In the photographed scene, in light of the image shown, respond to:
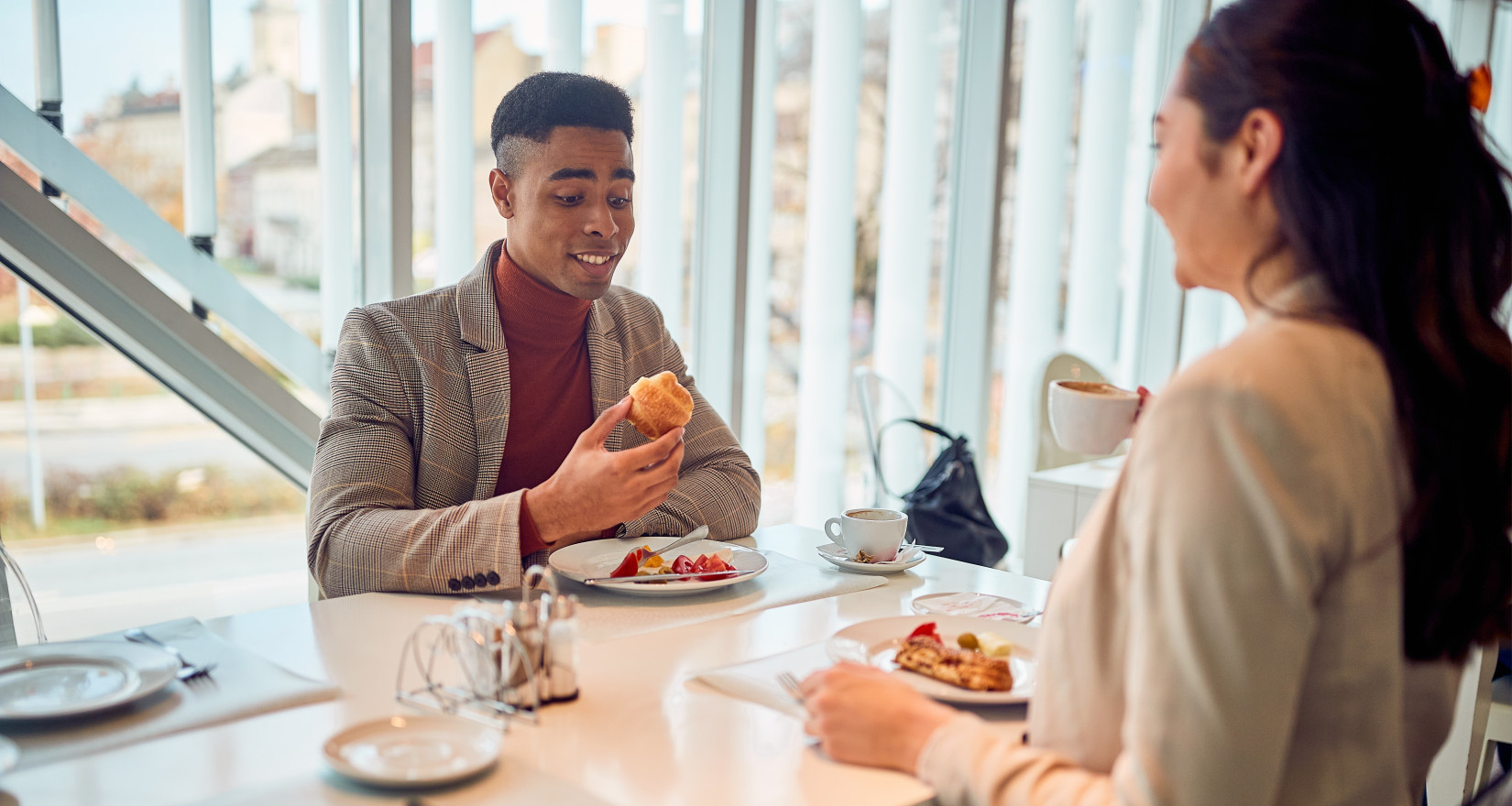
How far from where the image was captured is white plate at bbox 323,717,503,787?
906mm

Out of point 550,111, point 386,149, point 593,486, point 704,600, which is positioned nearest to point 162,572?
point 386,149

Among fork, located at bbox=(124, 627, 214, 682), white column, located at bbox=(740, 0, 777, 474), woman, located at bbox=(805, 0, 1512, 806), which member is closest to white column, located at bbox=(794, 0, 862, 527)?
white column, located at bbox=(740, 0, 777, 474)

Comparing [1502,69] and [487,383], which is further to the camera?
[1502,69]

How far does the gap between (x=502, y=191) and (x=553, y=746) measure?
4.20 ft

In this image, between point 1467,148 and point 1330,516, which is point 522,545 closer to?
point 1330,516

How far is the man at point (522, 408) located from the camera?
59.9 inches

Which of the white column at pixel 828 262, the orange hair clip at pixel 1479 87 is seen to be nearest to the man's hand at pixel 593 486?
the orange hair clip at pixel 1479 87

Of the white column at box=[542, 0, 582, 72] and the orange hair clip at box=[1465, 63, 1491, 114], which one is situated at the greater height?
the white column at box=[542, 0, 582, 72]

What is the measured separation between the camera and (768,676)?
119 cm

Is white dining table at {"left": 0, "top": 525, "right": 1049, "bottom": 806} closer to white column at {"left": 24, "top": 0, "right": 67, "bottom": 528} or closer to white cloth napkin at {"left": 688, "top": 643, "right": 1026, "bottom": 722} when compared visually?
white cloth napkin at {"left": 688, "top": 643, "right": 1026, "bottom": 722}

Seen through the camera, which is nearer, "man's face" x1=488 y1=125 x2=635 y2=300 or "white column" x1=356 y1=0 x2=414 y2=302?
"man's face" x1=488 y1=125 x2=635 y2=300

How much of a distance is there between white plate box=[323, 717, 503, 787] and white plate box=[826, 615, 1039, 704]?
43 centimetres

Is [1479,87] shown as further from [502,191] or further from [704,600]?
[502,191]

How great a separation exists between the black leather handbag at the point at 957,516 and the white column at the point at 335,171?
1.56 m
